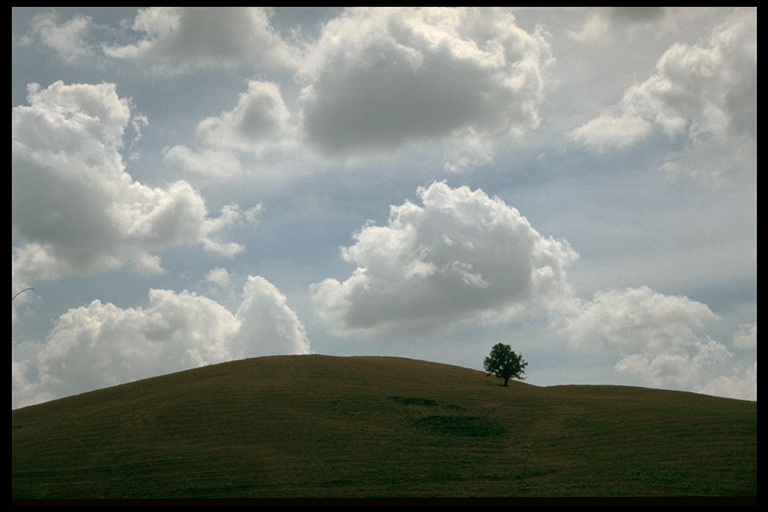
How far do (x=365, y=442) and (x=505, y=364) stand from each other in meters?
39.5

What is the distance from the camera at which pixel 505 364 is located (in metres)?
85.5

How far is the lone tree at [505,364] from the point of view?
85.2m

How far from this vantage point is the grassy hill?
1531 inches

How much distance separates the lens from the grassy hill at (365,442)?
38.9m

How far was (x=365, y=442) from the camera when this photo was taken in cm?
5006

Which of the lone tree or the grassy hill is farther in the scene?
the lone tree

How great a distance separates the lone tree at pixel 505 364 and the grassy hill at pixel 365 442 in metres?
8.57

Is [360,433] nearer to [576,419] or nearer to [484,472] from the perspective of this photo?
[484,472]

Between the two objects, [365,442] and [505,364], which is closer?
[365,442]

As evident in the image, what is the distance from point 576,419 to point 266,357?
47.6 metres

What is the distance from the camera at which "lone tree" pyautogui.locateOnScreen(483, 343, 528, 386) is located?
85250 millimetres

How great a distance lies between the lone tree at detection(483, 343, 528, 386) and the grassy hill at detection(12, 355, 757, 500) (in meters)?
8.57

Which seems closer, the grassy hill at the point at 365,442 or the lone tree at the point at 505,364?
the grassy hill at the point at 365,442

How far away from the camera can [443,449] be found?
160ft
